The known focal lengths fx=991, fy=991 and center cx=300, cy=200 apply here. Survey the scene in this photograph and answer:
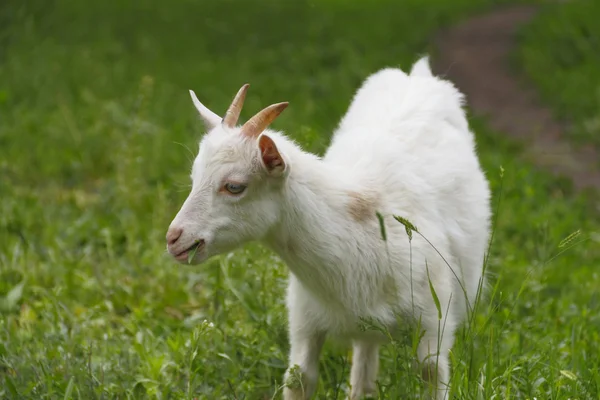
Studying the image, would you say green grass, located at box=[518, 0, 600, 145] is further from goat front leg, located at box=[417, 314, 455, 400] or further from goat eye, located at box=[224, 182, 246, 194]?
goat eye, located at box=[224, 182, 246, 194]

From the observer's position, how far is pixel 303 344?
429cm

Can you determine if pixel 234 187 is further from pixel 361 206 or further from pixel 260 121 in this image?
pixel 361 206

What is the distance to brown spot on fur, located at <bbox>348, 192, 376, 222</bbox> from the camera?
13.4 ft

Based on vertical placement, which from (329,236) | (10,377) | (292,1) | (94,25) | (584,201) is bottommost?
(10,377)

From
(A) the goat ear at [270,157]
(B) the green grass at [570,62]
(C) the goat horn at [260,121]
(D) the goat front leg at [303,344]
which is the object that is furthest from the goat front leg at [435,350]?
(B) the green grass at [570,62]

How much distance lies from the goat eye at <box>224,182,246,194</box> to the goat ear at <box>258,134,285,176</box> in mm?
124

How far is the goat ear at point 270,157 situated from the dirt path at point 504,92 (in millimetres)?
3813

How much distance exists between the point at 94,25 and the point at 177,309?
949 centimetres

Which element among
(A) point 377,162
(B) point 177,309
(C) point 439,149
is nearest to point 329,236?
(A) point 377,162

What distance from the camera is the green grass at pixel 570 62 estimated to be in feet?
36.8

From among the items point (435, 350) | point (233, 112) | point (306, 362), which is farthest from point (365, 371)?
point (233, 112)

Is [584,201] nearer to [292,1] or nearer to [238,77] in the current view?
[238,77]

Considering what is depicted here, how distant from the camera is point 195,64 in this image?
1282 centimetres

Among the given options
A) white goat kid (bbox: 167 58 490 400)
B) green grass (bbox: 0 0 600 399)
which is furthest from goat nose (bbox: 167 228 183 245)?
green grass (bbox: 0 0 600 399)
